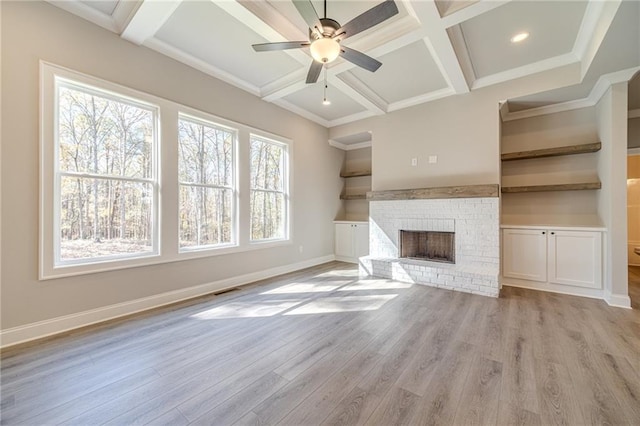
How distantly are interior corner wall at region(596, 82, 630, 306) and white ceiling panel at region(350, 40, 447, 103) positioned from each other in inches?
80.7

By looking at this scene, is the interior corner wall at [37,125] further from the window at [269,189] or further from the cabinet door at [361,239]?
the cabinet door at [361,239]

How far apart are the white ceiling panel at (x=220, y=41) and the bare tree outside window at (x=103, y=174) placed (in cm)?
96

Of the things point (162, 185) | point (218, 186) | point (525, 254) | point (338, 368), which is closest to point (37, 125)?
point (162, 185)

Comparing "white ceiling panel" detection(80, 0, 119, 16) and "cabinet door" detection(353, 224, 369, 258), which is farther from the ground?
"white ceiling panel" detection(80, 0, 119, 16)

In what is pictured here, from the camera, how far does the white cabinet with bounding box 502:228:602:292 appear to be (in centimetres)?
341

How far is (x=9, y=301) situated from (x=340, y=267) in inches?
175

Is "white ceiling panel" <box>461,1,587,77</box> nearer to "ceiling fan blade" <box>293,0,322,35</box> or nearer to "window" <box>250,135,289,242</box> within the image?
"ceiling fan blade" <box>293,0,322,35</box>

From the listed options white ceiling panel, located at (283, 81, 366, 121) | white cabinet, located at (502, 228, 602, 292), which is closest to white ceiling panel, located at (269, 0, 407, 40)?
white ceiling panel, located at (283, 81, 366, 121)

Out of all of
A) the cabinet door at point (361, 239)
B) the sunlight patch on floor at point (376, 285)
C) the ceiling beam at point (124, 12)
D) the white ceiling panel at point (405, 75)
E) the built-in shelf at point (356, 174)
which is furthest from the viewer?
the built-in shelf at point (356, 174)

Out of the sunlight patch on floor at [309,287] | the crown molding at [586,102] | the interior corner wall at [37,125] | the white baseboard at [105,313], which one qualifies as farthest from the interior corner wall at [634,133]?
the white baseboard at [105,313]

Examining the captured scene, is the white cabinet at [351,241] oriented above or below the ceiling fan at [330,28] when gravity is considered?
below

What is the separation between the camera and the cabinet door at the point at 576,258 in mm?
3383

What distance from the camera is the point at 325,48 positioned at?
2.07 metres

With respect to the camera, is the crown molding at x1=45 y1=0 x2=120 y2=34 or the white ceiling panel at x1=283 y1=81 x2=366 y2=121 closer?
the crown molding at x1=45 y1=0 x2=120 y2=34
